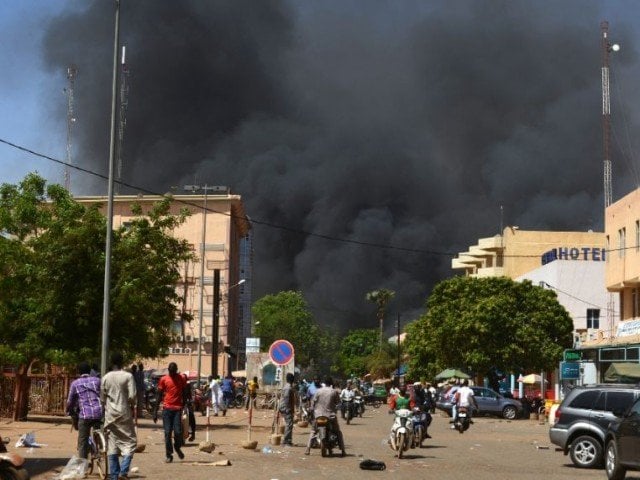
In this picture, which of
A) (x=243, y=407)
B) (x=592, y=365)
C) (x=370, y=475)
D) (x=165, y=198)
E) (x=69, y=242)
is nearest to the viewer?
(x=370, y=475)

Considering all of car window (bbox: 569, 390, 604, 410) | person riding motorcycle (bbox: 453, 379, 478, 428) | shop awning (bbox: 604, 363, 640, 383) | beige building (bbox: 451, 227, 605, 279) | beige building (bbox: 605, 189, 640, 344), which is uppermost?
beige building (bbox: 451, 227, 605, 279)

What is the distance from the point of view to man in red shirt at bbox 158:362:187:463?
20828 millimetres

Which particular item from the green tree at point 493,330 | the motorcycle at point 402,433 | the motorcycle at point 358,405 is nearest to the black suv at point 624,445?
the motorcycle at point 402,433

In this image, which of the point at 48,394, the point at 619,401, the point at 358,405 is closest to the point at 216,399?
the point at 358,405

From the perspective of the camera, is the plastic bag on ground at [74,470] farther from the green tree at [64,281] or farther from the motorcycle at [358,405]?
the motorcycle at [358,405]

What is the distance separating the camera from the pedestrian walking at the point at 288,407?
27.3 meters

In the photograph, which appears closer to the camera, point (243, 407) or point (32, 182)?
point (32, 182)

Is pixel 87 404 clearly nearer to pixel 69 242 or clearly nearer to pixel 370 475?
pixel 370 475

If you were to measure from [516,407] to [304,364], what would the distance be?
7625 centimetres

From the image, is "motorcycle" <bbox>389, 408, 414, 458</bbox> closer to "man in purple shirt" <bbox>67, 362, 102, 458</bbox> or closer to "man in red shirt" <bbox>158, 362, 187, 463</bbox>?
"man in red shirt" <bbox>158, 362, 187, 463</bbox>

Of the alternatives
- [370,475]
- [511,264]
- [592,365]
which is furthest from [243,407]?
[511,264]

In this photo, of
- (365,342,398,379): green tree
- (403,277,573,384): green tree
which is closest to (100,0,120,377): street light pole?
(403,277,573,384): green tree

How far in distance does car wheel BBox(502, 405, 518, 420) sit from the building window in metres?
10.1

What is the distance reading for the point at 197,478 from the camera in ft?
57.5
